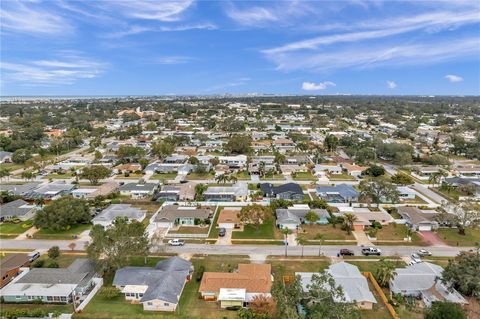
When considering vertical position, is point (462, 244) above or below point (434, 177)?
below

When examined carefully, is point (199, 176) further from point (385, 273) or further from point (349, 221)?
point (385, 273)

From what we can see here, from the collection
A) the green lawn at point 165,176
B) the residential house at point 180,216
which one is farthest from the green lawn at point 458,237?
the green lawn at point 165,176

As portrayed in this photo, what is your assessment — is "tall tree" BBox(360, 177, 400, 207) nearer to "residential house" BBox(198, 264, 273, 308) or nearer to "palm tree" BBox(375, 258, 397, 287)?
"palm tree" BBox(375, 258, 397, 287)

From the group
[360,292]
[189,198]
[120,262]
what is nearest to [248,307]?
[360,292]

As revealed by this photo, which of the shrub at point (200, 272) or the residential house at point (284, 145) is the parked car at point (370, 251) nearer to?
the shrub at point (200, 272)

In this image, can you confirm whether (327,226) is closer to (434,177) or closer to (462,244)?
(462,244)

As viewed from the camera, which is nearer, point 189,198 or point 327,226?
point 327,226

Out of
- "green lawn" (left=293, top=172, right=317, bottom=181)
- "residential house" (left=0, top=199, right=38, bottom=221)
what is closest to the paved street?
"residential house" (left=0, top=199, right=38, bottom=221)
